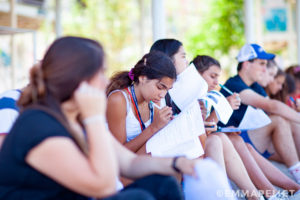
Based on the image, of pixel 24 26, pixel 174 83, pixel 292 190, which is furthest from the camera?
pixel 24 26

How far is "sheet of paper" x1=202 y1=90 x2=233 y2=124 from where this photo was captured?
8.59 ft

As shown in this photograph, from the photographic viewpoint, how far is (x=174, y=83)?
2785 mm

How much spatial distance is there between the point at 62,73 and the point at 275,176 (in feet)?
7.37

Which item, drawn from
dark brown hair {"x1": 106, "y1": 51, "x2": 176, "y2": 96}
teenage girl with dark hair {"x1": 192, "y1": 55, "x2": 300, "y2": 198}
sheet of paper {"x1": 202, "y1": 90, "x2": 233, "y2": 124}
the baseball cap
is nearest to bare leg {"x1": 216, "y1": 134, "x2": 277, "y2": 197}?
teenage girl with dark hair {"x1": 192, "y1": 55, "x2": 300, "y2": 198}

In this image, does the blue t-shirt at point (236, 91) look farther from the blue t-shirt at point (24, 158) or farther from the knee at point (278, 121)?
the blue t-shirt at point (24, 158)

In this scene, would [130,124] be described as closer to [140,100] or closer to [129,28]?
[140,100]

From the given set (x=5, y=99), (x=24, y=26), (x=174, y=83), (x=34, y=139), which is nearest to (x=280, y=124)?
(x=174, y=83)

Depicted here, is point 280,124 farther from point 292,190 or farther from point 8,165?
point 8,165

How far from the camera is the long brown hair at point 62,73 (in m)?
1.46

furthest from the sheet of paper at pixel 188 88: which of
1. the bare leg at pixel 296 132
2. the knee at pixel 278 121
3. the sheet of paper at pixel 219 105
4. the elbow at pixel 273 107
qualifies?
the bare leg at pixel 296 132

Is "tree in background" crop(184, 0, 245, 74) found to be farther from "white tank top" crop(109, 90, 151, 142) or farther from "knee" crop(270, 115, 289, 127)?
"white tank top" crop(109, 90, 151, 142)

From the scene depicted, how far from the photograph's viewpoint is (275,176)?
3.11m

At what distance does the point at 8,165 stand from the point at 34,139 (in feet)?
0.56

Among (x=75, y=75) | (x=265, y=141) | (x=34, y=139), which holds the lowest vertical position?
(x=265, y=141)
